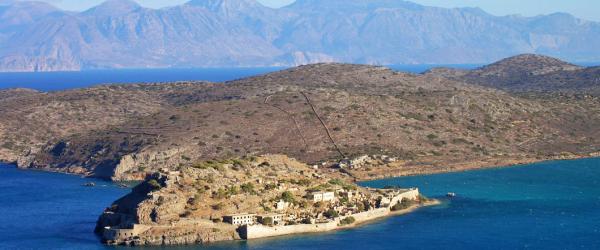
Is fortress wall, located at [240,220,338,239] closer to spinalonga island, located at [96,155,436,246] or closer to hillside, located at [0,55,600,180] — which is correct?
spinalonga island, located at [96,155,436,246]

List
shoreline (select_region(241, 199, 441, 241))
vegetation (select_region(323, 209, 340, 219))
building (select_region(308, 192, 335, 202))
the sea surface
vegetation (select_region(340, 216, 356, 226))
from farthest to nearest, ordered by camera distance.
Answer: building (select_region(308, 192, 335, 202)) → vegetation (select_region(323, 209, 340, 219)) → vegetation (select_region(340, 216, 356, 226)) → shoreline (select_region(241, 199, 441, 241)) → the sea surface

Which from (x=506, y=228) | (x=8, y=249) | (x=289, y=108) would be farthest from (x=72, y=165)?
(x=506, y=228)

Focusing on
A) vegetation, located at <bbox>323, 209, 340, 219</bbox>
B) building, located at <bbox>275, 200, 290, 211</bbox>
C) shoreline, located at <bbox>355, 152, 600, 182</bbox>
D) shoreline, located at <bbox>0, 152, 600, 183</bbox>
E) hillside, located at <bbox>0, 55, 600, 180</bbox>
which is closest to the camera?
building, located at <bbox>275, 200, 290, 211</bbox>

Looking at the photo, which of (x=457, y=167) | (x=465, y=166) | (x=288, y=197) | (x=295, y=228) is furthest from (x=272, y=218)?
(x=465, y=166)

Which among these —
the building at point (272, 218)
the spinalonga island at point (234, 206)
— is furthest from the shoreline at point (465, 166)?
the building at point (272, 218)

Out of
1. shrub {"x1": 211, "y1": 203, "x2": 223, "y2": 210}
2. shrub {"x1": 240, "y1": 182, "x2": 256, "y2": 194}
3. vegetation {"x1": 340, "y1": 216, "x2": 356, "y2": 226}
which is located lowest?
vegetation {"x1": 340, "y1": 216, "x2": 356, "y2": 226}

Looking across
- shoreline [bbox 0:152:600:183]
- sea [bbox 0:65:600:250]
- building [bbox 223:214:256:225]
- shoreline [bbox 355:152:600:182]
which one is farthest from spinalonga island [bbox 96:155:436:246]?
shoreline [bbox 355:152:600:182]

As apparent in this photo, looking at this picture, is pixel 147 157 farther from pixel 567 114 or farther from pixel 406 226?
pixel 567 114

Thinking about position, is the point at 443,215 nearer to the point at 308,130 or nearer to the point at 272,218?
the point at 272,218
